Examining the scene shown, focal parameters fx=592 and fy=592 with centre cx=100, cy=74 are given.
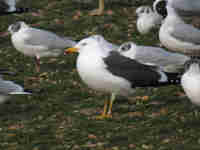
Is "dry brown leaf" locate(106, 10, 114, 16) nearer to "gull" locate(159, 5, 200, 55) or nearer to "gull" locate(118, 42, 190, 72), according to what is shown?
"gull" locate(159, 5, 200, 55)

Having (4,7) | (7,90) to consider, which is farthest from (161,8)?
(7,90)

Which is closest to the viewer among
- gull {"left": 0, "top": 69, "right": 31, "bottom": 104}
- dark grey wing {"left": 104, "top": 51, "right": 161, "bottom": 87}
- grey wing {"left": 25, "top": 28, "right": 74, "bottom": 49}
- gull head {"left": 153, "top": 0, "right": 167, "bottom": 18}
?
dark grey wing {"left": 104, "top": 51, "right": 161, "bottom": 87}

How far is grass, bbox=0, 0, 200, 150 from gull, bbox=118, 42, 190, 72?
18.1 inches

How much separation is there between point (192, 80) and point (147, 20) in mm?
8331

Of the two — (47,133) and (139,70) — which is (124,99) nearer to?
(139,70)

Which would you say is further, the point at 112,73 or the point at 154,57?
the point at 154,57

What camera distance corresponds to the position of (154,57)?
35.5 ft

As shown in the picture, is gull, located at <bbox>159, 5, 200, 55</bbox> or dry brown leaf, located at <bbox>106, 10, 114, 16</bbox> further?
dry brown leaf, located at <bbox>106, 10, 114, 16</bbox>

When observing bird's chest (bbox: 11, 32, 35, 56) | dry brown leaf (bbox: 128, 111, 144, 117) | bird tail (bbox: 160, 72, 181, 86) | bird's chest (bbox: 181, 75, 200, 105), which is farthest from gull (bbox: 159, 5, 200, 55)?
bird's chest (bbox: 181, 75, 200, 105)

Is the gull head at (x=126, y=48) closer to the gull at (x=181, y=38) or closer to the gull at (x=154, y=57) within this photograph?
the gull at (x=154, y=57)

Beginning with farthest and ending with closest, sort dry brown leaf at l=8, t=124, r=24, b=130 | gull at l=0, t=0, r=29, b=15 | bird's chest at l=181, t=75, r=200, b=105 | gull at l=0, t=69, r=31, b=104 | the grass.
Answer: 1. gull at l=0, t=0, r=29, b=15
2. gull at l=0, t=69, r=31, b=104
3. dry brown leaf at l=8, t=124, r=24, b=130
4. bird's chest at l=181, t=75, r=200, b=105
5. the grass

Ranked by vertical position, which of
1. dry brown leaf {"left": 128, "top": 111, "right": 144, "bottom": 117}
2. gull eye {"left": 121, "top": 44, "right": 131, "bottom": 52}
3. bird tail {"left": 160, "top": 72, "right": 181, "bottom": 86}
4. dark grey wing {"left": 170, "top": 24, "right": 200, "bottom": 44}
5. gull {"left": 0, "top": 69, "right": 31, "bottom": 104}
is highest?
gull eye {"left": 121, "top": 44, "right": 131, "bottom": 52}

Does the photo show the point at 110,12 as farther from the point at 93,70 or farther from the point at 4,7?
the point at 93,70

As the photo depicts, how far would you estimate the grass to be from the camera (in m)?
7.87
